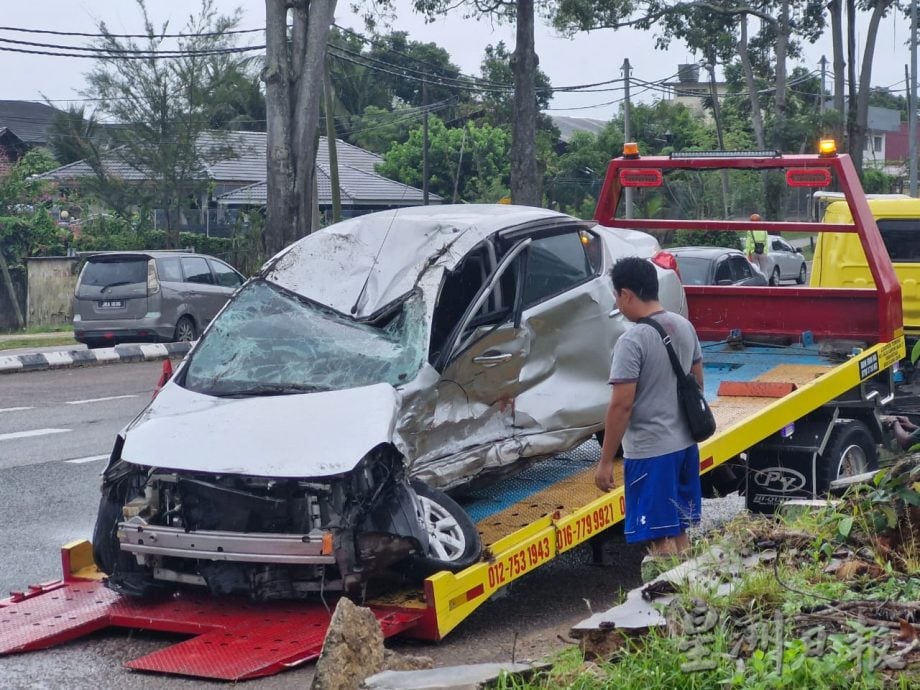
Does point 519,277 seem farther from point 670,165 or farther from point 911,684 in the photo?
point 911,684

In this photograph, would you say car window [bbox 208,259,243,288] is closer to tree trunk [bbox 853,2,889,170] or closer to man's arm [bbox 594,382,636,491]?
man's arm [bbox 594,382,636,491]

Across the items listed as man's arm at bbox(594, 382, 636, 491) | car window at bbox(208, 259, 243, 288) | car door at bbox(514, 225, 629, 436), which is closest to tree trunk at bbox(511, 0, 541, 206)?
car window at bbox(208, 259, 243, 288)

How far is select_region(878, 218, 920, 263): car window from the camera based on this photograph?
38.8ft

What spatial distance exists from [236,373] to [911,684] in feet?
12.9

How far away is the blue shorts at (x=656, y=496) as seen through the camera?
5836 millimetres

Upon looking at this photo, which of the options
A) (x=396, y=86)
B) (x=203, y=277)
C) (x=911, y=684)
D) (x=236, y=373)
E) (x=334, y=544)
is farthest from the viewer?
(x=396, y=86)

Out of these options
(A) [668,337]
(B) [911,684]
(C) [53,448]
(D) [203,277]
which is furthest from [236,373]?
(D) [203,277]

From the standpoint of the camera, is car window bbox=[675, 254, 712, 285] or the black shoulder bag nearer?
the black shoulder bag

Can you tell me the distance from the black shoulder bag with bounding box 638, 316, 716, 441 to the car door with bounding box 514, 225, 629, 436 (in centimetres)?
141

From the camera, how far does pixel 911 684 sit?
11.8ft

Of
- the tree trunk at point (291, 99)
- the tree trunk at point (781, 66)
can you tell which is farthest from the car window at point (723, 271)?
the tree trunk at point (781, 66)

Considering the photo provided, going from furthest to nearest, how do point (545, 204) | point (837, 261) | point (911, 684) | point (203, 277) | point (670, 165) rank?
point (545, 204) → point (203, 277) → point (837, 261) → point (670, 165) → point (911, 684)

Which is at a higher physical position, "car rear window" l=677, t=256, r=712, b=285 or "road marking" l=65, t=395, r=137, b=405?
"car rear window" l=677, t=256, r=712, b=285

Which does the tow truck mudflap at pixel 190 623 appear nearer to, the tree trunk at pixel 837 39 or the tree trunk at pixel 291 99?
the tree trunk at pixel 291 99
